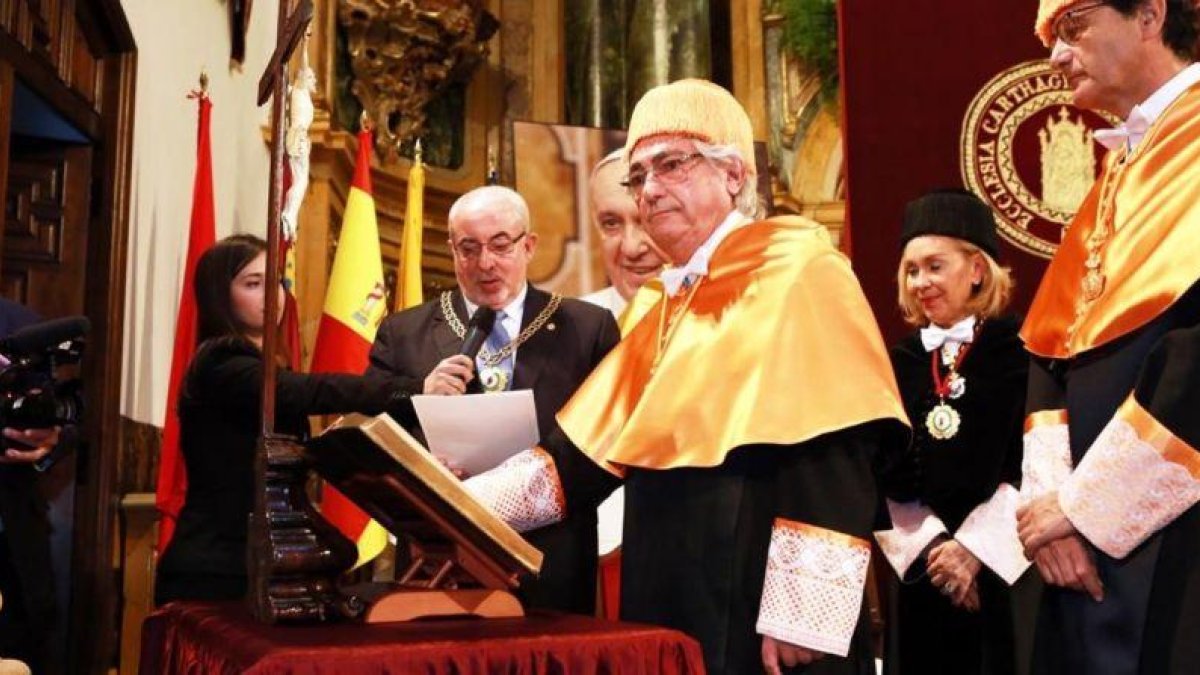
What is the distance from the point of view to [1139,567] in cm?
214

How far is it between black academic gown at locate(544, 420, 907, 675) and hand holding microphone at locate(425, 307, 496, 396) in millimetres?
727

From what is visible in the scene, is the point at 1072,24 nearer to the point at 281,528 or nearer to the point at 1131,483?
the point at 1131,483

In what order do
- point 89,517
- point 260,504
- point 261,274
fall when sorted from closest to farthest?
point 260,504 → point 261,274 → point 89,517

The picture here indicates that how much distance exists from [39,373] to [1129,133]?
2283 mm

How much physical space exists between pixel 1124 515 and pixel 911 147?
305 centimetres

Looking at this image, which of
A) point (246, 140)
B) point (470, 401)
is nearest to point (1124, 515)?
point (470, 401)

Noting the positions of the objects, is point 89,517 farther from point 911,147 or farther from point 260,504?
point 911,147

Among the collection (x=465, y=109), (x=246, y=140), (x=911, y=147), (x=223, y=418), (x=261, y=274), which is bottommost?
(x=223, y=418)

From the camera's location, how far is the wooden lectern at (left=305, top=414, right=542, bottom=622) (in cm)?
193

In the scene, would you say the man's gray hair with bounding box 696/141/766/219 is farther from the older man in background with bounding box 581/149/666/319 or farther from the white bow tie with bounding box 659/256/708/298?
the older man in background with bounding box 581/149/666/319

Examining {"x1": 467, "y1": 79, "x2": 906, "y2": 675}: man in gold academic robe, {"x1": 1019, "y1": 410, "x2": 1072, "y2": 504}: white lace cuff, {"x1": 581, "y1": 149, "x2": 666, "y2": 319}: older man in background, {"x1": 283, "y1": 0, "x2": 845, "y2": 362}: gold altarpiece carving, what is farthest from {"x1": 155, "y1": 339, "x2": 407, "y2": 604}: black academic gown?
{"x1": 283, "y1": 0, "x2": 845, "y2": 362}: gold altarpiece carving

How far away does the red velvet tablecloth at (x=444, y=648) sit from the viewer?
167 centimetres

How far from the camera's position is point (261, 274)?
3.84 metres

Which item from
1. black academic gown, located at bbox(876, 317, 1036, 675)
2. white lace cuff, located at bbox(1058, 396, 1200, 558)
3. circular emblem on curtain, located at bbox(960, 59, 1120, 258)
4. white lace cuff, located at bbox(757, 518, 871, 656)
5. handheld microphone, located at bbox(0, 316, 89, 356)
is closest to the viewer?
white lace cuff, located at bbox(1058, 396, 1200, 558)
